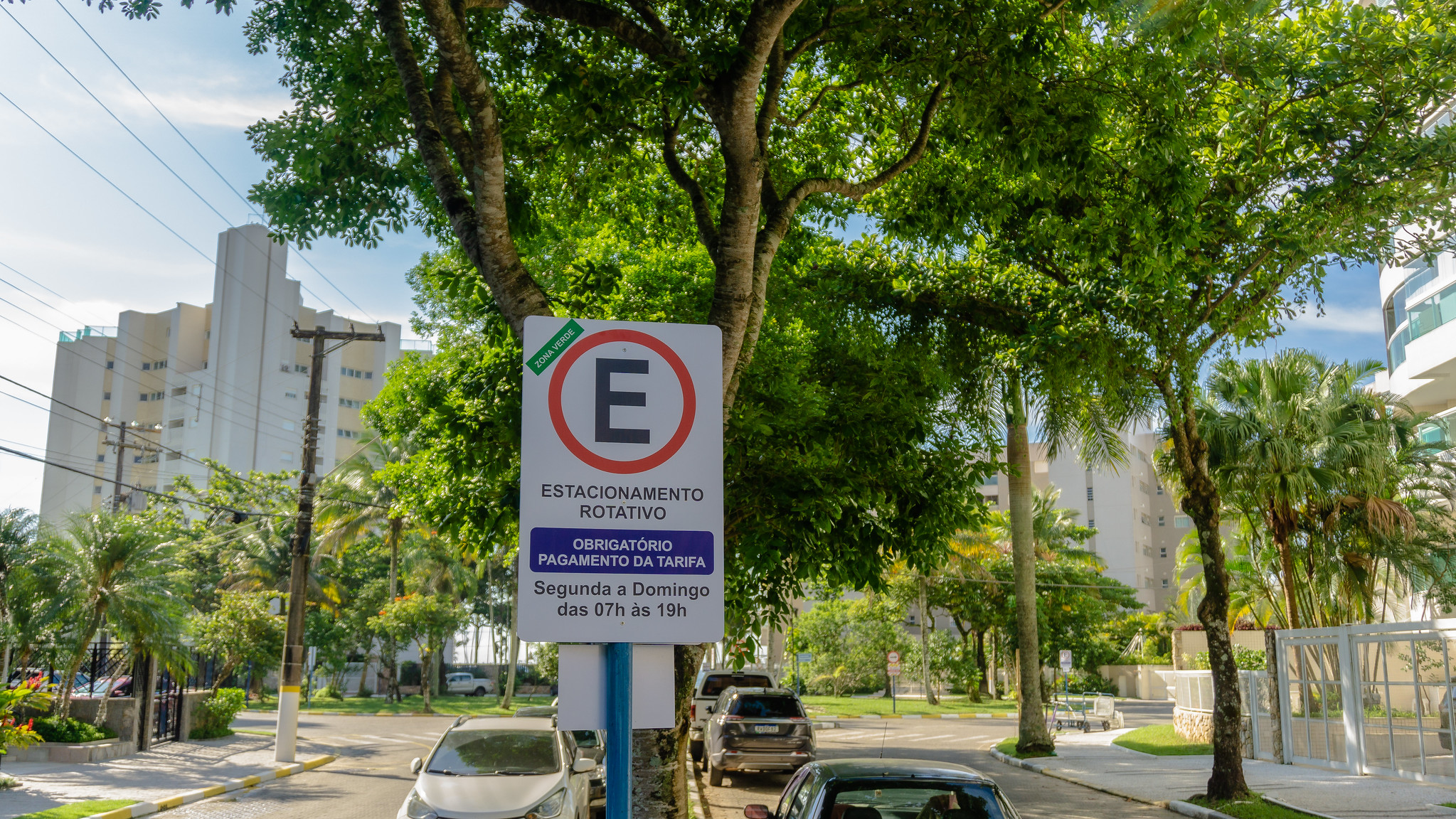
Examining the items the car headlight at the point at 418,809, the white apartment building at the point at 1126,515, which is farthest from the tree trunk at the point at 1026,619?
the white apartment building at the point at 1126,515

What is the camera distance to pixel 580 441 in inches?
145

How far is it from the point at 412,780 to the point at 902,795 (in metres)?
14.8

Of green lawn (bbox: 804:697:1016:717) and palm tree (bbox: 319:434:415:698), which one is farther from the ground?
palm tree (bbox: 319:434:415:698)

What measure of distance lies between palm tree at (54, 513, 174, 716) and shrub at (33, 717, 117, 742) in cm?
33

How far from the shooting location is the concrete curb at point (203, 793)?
46.9ft

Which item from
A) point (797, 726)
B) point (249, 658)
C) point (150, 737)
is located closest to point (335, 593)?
point (249, 658)

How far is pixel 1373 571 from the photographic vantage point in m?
21.9

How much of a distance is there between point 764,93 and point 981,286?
8445 mm

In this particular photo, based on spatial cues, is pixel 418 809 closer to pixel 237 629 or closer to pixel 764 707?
pixel 764 707

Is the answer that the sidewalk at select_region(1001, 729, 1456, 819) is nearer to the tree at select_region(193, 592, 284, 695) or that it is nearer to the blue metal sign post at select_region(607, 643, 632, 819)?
the blue metal sign post at select_region(607, 643, 632, 819)

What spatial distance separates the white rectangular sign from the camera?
3578mm

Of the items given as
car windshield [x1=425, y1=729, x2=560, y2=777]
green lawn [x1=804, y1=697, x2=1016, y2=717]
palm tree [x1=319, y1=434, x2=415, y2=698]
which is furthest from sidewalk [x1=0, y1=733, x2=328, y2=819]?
green lawn [x1=804, y1=697, x2=1016, y2=717]

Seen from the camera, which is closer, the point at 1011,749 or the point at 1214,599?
the point at 1214,599

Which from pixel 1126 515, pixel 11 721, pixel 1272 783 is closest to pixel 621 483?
pixel 11 721
